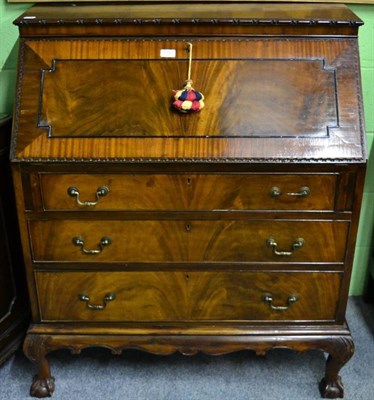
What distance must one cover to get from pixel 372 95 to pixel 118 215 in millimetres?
1135

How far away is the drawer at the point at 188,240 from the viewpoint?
1602 millimetres

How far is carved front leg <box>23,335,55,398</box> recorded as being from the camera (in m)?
1.75

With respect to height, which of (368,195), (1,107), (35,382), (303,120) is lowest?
(35,382)

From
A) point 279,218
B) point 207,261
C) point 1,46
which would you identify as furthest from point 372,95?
point 1,46

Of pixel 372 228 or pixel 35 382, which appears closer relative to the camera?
pixel 35 382

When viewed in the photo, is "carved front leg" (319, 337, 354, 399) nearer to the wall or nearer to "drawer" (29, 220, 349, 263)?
"drawer" (29, 220, 349, 263)

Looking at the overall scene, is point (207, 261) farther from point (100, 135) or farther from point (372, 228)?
point (372, 228)

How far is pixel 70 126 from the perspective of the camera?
5.06 ft

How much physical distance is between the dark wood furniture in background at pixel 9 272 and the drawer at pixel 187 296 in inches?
10.1

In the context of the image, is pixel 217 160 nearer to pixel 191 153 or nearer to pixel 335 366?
pixel 191 153

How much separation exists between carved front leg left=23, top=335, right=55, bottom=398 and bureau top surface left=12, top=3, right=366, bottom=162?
0.65 m

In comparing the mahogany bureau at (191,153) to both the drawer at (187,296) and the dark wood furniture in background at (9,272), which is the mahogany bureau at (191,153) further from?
the dark wood furniture in background at (9,272)

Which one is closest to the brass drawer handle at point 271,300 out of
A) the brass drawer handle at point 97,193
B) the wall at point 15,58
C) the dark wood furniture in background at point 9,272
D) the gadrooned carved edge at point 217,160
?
the gadrooned carved edge at point 217,160

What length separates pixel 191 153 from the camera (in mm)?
1509
